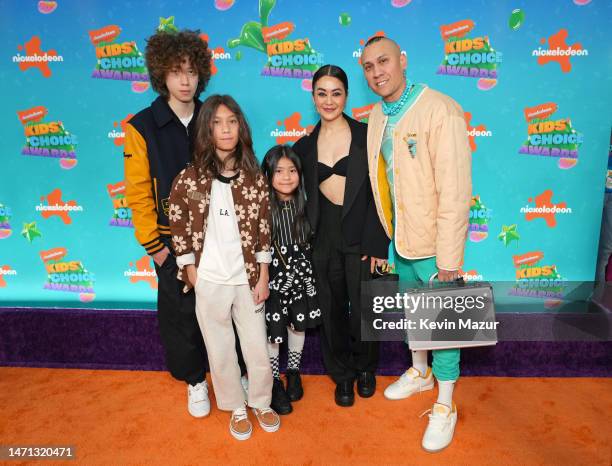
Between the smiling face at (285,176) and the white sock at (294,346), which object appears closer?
the smiling face at (285,176)

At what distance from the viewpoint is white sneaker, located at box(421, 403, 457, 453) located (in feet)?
6.34

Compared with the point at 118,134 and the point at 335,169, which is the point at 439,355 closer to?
the point at 335,169

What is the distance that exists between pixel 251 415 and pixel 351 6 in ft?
7.79

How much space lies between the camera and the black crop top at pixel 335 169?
2.03 meters

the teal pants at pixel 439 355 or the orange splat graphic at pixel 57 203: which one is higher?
the orange splat graphic at pixel 57 203

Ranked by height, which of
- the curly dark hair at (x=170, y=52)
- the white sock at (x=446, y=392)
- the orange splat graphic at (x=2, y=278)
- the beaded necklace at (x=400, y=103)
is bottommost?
the white sock at (x=446, y=392)

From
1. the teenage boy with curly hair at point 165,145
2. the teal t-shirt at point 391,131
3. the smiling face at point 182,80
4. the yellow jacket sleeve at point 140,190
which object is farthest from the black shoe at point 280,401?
the smiling face at point 182,80

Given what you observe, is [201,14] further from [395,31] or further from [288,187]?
[288,187]

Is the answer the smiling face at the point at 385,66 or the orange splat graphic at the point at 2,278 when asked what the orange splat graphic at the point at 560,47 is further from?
the orange splat graphic at the point at 2,278

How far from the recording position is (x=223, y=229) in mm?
1858

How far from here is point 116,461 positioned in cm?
191

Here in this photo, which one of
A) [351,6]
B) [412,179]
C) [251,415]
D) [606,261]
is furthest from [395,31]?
[251,415]

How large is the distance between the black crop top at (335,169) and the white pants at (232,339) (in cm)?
66

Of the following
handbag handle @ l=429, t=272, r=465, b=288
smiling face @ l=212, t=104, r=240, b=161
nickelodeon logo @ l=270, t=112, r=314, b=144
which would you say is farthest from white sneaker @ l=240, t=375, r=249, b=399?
nickelodeon logo @ l=270, t=112, r=314, b=144
